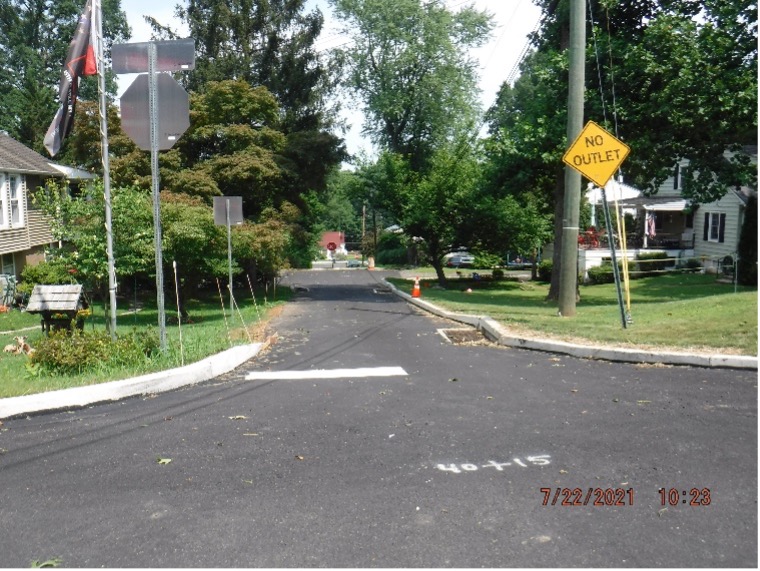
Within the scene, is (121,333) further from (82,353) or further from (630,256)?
(630,256)

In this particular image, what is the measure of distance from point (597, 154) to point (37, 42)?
51444 millimetres

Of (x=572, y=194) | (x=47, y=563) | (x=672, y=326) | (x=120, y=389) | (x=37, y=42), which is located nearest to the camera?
(x=47, y=563)

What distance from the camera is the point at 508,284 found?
118 feet

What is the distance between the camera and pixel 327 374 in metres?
8.70

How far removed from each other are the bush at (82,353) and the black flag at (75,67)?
3290 mm

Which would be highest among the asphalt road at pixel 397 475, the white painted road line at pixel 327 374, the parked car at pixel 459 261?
the asphalt road at pixel 397 475

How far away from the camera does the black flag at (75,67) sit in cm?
993

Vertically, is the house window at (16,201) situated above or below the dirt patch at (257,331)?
above

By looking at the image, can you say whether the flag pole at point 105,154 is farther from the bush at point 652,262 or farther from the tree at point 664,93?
the bush at point 652,262

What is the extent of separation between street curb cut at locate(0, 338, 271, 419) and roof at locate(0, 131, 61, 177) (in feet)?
58.6

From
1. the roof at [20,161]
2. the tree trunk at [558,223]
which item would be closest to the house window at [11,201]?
the roof at [20,161]

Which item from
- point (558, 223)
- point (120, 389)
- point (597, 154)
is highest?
point (597, 154)

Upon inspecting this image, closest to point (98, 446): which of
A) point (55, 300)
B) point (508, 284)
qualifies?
point (55, 300)
